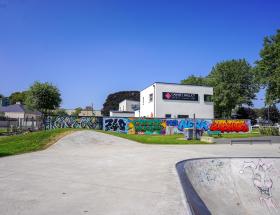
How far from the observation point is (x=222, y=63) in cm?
6700

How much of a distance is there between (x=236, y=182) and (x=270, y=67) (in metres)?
37.2

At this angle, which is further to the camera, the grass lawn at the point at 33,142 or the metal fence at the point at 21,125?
the metal fence at the point at 21,125

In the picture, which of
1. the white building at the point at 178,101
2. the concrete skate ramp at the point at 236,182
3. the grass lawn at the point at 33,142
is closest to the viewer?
the concrete skate ramp at the point at 236,182

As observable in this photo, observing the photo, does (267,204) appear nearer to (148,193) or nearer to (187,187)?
(187,187)

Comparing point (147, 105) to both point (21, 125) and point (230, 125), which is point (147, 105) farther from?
point (21, 125)

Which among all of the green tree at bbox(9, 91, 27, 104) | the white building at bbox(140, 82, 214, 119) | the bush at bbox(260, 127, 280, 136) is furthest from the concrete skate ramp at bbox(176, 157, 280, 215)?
the green tree at bbox(9, 91, 27, 104)

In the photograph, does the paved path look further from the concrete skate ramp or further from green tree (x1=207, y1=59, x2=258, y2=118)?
green tree (x1=207, y1=59, x2=258, y2=118)

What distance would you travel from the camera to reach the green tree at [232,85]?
63844mm

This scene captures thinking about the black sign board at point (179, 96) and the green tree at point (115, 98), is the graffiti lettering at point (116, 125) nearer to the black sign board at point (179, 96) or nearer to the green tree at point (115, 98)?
the black sign board at point (179, 96)

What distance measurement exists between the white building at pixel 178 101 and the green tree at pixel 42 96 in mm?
15502

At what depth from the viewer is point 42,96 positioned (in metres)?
47.2

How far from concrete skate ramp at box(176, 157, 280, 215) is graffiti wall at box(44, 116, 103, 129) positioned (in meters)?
29.9

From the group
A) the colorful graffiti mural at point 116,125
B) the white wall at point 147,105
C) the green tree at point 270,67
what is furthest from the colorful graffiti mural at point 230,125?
the colorful graffiti mural at point 116,125

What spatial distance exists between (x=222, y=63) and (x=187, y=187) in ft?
210
